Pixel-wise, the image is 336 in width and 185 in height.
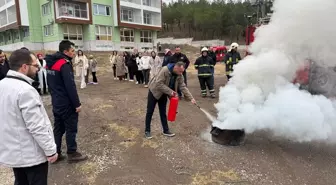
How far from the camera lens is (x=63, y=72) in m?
3.76

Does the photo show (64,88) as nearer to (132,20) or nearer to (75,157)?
(75,157)

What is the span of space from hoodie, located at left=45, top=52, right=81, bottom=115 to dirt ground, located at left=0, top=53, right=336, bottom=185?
3.10 ft

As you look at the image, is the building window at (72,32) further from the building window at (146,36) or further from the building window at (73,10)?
the building window at (146,36)

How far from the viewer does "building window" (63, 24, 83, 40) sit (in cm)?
2915

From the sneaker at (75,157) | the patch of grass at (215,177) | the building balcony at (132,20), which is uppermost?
the building balcony at (132,20)

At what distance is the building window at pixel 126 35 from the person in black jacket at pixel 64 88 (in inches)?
1233

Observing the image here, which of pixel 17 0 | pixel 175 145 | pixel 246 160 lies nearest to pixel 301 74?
pixel 246 160

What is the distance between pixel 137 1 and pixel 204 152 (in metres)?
34.2

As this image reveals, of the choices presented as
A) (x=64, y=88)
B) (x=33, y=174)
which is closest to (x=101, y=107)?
(x=64, y=88)

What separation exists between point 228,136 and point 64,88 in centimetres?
282

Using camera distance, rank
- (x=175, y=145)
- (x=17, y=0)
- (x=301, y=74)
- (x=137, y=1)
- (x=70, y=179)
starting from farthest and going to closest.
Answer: (x=137, y=1), (x=17, y=0), (x=301, y=74), (x=175, y=145), (x=70, y=179)

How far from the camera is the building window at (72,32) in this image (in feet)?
95.6

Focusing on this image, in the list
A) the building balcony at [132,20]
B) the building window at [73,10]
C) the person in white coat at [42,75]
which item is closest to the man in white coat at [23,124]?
the person in white coat at [42,75]

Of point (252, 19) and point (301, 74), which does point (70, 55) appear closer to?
point (301, 74)
